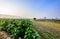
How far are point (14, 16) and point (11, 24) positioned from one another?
939mm

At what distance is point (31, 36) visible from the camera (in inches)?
144

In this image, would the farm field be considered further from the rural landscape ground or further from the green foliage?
the green foliage

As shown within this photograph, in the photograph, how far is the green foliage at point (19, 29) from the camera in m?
3.68

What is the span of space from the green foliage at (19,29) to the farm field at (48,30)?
1.51 feet

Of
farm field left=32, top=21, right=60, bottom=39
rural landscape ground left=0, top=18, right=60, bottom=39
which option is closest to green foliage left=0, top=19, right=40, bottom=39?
rural landscape ground left=0, top=18, right=60, bottom=39

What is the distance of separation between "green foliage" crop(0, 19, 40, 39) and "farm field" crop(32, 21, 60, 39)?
0.46 m

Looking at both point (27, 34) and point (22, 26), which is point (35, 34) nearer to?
point (27, 34)

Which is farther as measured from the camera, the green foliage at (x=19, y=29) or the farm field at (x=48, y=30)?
the farm field at (x=48, y=30)

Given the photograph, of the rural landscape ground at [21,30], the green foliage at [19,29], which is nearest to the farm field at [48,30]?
the rural landscape ground at [21,30]

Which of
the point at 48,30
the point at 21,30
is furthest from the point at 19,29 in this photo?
the point at 48,30

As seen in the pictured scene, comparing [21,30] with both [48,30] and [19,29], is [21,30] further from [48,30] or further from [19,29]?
[48,30]

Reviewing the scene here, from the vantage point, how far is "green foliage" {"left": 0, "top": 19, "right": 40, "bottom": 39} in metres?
3.68

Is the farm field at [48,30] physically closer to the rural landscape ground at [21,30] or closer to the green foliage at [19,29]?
the rural landscape ground at [21,30]

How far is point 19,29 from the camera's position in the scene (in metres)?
3.85
